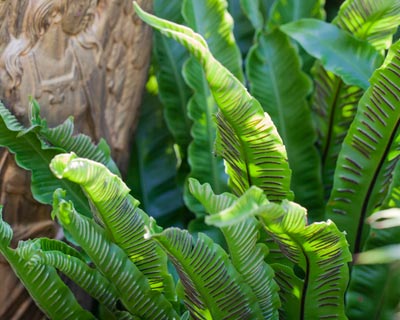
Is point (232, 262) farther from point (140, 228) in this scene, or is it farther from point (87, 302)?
point (87, 302)

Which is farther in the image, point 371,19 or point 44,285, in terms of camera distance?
point 371,19

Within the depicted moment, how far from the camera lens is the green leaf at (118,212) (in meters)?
1.18

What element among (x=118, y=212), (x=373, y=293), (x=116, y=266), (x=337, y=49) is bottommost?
(x=373, y=293)

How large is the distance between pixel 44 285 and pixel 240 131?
1.59 ft

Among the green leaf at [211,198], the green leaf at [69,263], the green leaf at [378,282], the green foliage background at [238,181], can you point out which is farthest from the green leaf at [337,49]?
the green leaf at [69,263]

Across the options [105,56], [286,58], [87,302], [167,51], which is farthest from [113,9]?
[87,302]

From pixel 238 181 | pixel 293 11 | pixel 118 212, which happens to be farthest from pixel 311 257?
pixel 293 11

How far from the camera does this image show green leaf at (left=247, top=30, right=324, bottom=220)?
5.63 feet

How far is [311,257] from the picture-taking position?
4.26 feet

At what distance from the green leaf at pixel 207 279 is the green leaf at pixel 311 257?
104 mm

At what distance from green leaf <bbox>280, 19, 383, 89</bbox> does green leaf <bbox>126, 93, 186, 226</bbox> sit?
478 millimetres

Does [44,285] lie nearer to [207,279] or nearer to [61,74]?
[207,279]

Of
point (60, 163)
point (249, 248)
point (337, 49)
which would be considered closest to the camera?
point (60, 163)

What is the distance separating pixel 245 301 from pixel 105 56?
0.63 m
